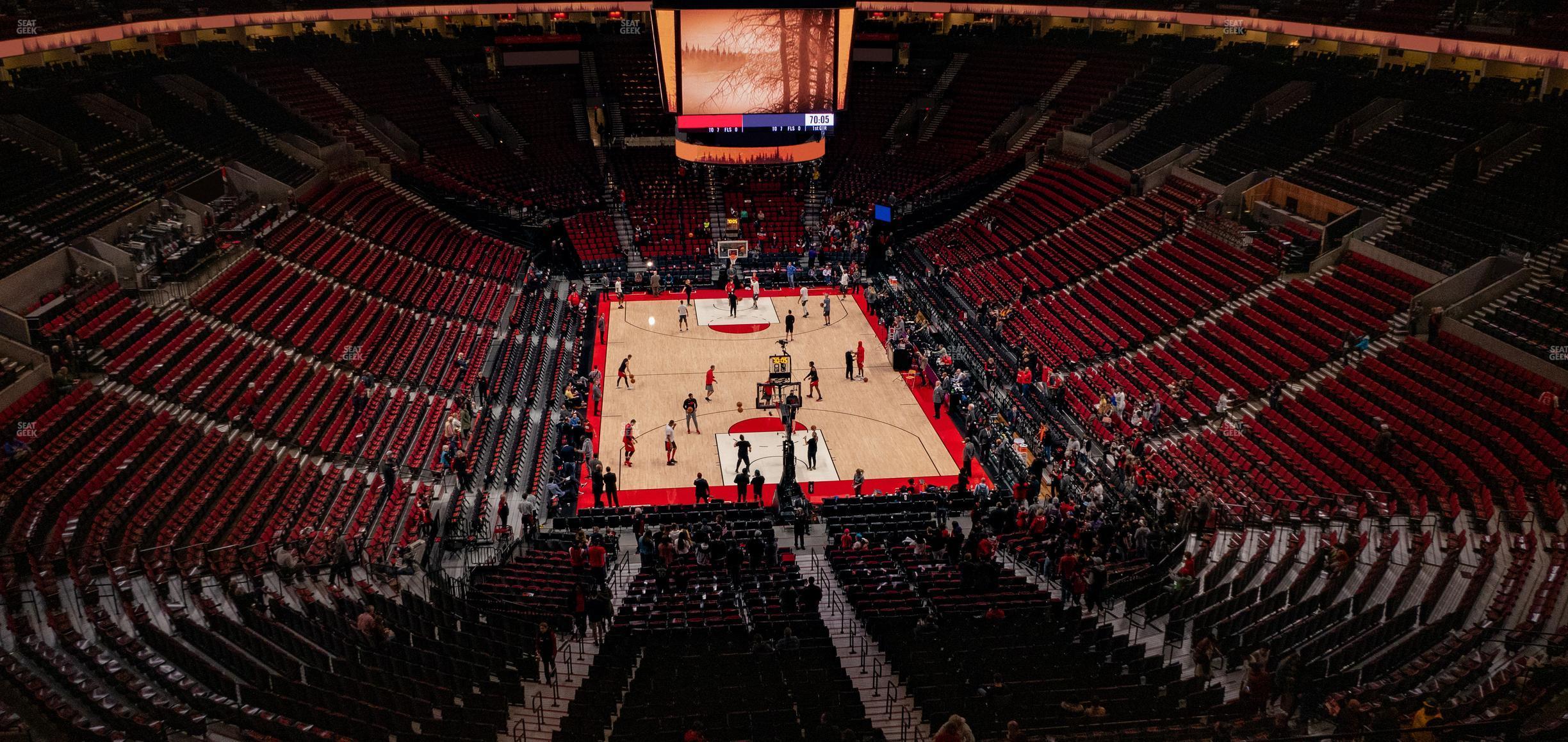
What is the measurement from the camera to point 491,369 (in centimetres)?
2831

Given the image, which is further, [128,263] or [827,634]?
[128,263]

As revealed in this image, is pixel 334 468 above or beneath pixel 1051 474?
above

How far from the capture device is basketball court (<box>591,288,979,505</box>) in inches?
971

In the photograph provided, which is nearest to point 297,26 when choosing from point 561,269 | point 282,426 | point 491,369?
point 561,269

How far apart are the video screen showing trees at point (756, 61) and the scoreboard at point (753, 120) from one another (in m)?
0.15

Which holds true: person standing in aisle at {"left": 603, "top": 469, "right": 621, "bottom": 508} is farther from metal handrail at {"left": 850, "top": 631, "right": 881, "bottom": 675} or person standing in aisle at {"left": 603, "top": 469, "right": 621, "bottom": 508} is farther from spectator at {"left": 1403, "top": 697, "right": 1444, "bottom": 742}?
spectator at {"left": 1403, "top": 697, "right": 1444, "bottom": 742}

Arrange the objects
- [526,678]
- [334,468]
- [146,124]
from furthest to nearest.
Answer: [146,124], [334,468], [526,678]

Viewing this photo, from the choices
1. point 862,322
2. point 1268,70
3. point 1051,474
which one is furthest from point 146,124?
point 1268,70

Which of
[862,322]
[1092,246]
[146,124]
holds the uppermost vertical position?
[146,124]

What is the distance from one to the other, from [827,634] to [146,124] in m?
28.1

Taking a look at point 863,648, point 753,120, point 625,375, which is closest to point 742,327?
point 625,375

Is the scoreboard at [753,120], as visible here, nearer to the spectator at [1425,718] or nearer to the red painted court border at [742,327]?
the red painted court border at [742,327]

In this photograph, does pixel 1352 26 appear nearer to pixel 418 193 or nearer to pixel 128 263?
pixel 418 193

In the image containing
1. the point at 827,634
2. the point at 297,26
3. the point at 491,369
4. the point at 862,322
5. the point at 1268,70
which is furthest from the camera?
the point at 297,26
